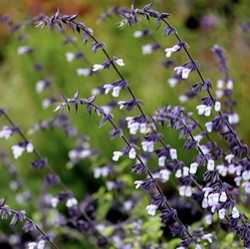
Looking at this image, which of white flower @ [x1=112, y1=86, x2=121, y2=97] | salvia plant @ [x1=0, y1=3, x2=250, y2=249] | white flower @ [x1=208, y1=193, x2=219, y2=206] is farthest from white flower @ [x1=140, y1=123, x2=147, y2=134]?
white flower @ [x1=208, y1=193, x2=219, y2=206]

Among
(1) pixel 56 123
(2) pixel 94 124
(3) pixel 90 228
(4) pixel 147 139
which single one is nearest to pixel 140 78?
(2) pixel 94 124

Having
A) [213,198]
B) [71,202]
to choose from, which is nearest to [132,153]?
[213,198]

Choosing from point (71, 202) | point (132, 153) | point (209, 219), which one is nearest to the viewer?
point (132, 153)

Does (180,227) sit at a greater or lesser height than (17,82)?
greater

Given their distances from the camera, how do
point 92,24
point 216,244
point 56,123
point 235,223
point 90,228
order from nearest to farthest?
1. point 235,223
2. point 216,244
3. point 90,228
4. point 56,123
5. point 92,24

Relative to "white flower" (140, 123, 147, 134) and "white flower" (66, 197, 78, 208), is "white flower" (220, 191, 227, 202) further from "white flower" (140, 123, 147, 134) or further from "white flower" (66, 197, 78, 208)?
"white flower" (66, 197, 78, 208)

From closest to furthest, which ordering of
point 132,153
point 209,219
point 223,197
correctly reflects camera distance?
point 223,197 < point 132,153 < point 209,219

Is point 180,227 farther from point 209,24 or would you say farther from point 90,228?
point 209,24

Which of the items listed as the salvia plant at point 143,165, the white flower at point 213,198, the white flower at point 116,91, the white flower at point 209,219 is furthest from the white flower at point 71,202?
the white flower at point 213,198

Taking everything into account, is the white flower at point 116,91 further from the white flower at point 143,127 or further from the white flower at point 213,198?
the white flower at point 213,198

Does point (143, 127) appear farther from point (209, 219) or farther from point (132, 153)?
point (209, 219)

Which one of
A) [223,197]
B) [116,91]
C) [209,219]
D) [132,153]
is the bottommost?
[209,219]
